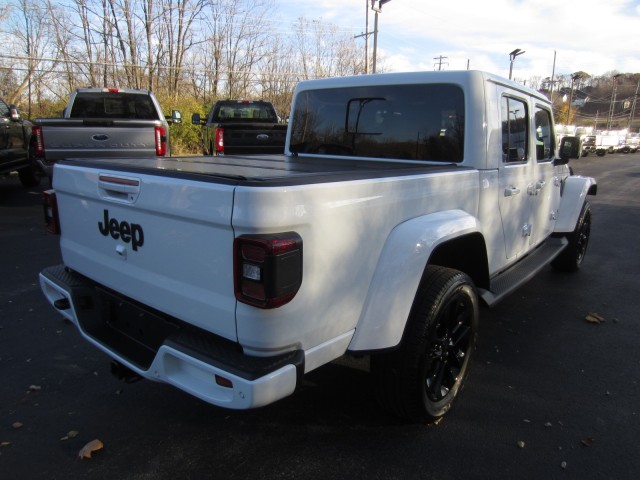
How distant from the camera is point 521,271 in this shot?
406cm

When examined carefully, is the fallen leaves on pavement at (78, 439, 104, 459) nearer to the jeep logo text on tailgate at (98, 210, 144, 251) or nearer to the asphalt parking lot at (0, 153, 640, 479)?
the asphalt parking lot at (0, 153, 640, 479)

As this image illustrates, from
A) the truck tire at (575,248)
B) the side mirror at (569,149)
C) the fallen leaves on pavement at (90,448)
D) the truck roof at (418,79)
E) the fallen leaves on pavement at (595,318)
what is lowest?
the fallen leaves on pavement at (595,318)

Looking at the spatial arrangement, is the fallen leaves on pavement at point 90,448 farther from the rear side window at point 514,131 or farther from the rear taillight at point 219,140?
the rear taillight at point 219,140

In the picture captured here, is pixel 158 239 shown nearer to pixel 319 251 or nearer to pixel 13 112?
pixel 319 251

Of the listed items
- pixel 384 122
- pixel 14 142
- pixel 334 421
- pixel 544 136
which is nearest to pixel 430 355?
pixel 334 421

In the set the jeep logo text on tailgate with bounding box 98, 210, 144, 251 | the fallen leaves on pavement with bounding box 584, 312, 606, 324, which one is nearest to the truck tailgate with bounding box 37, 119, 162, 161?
the jeep logo text on tailgate with bounding box 98, 210, 144, 251

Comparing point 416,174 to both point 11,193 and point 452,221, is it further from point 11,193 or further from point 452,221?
point 11,193

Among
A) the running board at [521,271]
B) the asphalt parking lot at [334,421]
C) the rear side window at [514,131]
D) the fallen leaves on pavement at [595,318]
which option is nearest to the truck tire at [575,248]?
the running board at [521,271]

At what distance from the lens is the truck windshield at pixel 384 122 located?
339 centimetres

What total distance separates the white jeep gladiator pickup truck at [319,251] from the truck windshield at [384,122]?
0.01m

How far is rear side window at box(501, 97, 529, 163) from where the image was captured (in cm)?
363

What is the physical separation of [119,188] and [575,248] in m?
5.20

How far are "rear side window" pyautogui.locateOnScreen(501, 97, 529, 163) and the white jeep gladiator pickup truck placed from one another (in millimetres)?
27

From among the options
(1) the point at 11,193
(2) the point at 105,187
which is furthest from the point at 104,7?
(2) the point at 105,187
